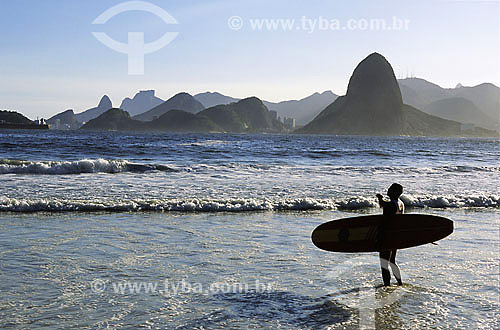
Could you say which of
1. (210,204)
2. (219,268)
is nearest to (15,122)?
(210,204)

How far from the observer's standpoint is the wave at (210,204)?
1152 cm

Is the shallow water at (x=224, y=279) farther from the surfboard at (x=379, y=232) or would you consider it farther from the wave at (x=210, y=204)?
the wave at (x=210, y=204)

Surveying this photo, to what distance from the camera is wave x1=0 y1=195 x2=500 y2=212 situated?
37.8ft

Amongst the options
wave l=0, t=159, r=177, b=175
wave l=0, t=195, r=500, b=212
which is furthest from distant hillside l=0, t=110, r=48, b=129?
wave l=0, t=195, r=500, b=212

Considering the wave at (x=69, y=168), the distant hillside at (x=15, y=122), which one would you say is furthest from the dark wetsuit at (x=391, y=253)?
the distant hillside at (x=15, y=122)

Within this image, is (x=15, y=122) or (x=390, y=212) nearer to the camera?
(x=390, y=212)

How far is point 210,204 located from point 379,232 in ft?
21.5

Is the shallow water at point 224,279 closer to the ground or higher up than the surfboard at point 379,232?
closer to the ground

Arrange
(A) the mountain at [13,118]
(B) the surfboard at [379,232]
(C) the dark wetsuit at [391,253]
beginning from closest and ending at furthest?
(C) the dark wetsuit at [391,253] → (B) the surfboard at [379,232] → (A) the mountain at [13,118]

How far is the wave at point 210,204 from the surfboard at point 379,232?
563cm

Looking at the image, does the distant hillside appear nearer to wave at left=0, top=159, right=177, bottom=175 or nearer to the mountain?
the mountain

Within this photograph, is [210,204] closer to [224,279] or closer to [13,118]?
[224,279]

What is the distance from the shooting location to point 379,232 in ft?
21.0

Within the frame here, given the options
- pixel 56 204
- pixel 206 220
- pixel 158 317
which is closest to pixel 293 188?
pixel 206 220
